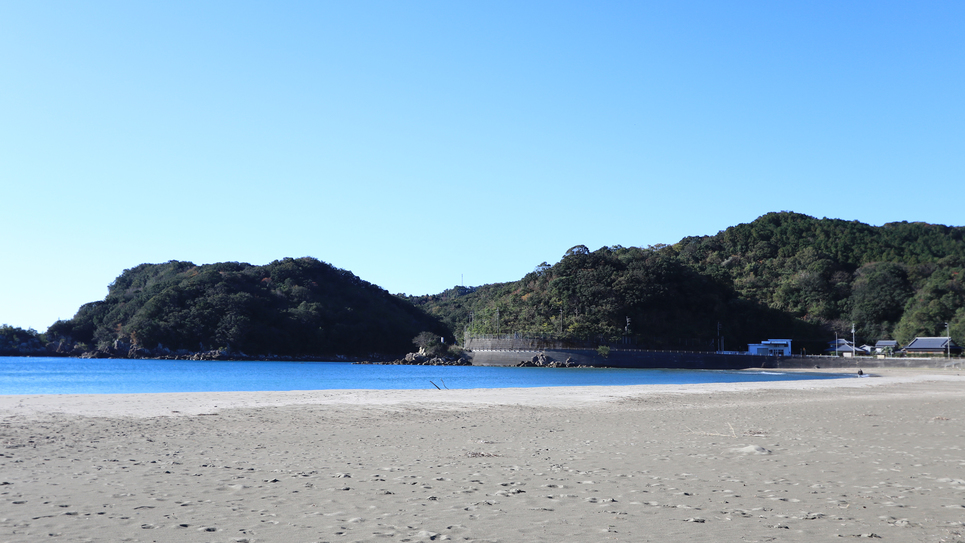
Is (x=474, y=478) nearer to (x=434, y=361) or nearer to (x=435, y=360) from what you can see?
(x=434, y=361)

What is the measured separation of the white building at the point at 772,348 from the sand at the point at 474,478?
89293 millimetres

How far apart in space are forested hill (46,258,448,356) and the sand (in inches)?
4340

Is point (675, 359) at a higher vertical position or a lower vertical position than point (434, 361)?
higher

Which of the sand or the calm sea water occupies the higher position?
the sand

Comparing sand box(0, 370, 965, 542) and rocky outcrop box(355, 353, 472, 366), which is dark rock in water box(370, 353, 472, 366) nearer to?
rocky outcrop box(355, 353, 472, 366)

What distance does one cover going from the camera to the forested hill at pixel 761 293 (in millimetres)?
104062

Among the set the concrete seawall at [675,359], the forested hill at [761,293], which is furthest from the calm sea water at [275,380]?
the forested hill at [761,293]

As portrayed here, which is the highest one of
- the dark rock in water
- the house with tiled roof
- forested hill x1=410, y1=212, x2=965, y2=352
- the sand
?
forested hill x1=410, y1=212, x2=965, y2=352

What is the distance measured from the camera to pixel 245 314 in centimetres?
12069

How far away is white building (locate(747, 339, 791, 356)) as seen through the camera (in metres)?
98.2

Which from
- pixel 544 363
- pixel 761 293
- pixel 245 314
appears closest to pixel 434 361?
pixel 544 363

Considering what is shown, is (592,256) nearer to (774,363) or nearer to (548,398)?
(774,363)

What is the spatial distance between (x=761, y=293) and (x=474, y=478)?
12604cm

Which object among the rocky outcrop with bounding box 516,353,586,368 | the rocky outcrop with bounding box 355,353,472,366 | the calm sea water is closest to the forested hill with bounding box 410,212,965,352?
the rocky outcrop with bounding box 516,353,586,368
